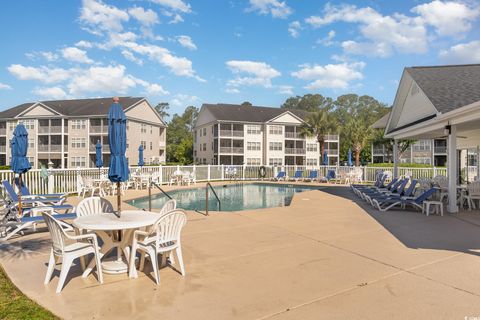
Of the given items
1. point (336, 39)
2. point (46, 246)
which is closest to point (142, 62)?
point (336, 39)

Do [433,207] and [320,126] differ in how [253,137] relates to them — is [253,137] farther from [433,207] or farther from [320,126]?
[433,207]

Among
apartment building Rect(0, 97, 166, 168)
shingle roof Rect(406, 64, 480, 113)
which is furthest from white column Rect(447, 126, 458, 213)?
apartment building Rect(0, 97, 166, 168)

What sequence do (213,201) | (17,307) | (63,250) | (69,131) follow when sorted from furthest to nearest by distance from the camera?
(69,131)
(213,201)
(63,250)
(17,307)

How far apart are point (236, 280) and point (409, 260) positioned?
3030mm

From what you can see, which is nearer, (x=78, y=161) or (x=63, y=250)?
(x=63, y=250)

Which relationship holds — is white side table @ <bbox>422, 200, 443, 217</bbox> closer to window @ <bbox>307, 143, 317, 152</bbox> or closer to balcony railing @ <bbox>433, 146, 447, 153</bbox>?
window @ <bbox>307, 143, 317, 152</bbox>

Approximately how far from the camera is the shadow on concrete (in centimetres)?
638

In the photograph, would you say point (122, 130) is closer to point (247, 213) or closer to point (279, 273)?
point (279, 273)

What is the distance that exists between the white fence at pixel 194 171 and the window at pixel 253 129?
60.8 ft

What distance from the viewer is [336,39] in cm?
2661

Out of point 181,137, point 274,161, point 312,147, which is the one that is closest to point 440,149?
point 312,147

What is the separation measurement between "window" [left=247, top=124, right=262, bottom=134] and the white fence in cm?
1852

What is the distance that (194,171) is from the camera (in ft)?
74.4

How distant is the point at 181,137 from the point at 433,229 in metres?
69.1
